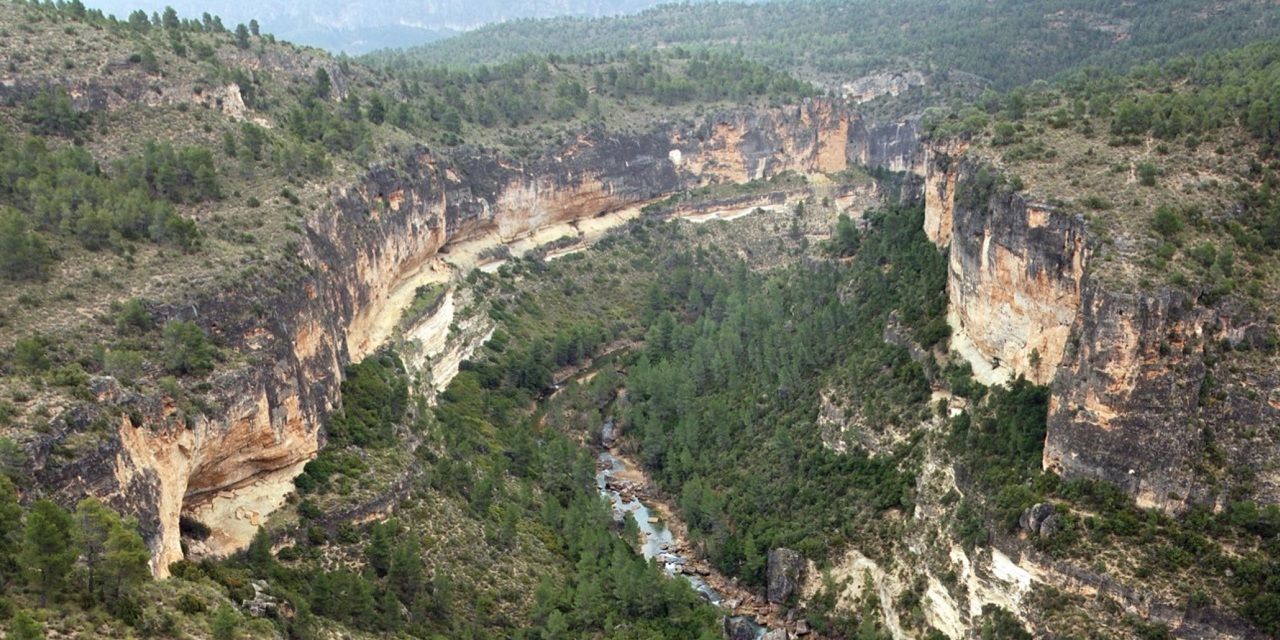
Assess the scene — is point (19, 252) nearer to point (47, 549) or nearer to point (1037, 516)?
point (47, 549)

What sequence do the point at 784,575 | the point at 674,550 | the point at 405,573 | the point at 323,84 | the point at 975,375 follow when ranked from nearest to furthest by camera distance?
1. the point at 405,573
2. the point at 975,375
3. the point at 784,575
4. the point at 674,550
5. the point at 323,84

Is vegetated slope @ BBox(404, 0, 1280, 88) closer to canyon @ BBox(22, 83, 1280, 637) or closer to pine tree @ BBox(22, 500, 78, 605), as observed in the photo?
canyon @ BBox(22, 83, 1280, 637)

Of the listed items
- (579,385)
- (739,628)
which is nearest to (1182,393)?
(739,628)

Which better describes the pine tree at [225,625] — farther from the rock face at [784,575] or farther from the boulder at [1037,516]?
the rock face at [784,575]

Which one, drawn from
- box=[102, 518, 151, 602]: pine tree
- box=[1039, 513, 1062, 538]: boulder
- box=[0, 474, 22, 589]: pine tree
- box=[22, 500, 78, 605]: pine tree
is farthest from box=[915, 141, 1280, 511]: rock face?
box=[0, 474, 22, 589]: pine tree

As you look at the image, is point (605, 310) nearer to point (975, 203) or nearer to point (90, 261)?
point (975, 203)
